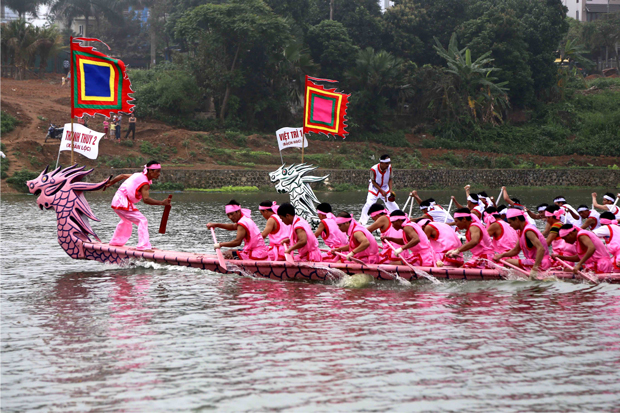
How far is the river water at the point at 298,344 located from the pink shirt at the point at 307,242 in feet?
2.36

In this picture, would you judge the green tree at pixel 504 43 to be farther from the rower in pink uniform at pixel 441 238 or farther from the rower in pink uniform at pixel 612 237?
the rower in pink uniform at pixel 441 238

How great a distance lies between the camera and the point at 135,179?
13.8 m

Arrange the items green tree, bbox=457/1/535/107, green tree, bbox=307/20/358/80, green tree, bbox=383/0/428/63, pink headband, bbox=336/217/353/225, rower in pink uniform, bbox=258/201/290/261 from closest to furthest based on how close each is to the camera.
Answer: pink headband, bbox=336/217/353/225 < rower in pink uniform, bbox=258/201/290/261 < green tree, bbox=307/20/358/80 < green tree, bbox=457/1/535/107 < green tree, bbox=383/0/428/63

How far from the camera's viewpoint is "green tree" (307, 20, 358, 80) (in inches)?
1929

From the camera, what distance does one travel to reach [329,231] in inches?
513

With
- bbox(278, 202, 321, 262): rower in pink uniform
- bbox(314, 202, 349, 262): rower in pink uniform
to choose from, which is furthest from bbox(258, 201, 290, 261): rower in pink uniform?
bbox(314, 202, 349, 262): rower in pink uniform

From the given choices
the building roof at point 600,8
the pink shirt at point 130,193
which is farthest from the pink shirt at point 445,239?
the building roof at point 600,8

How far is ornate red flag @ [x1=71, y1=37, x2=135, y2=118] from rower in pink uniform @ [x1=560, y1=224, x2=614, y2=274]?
32.3ft

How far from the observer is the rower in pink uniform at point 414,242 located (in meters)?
12.4

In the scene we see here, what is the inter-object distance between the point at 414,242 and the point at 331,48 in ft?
125

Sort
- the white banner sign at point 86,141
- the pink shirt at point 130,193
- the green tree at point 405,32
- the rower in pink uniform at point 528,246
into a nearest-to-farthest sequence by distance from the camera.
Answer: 1. the rower in pink uniform at point 528,246
2. the pink shirt at point 130,193
3. the white banner sign at point 86,141
4. the green tree at point 405,32

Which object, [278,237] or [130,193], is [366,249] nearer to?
[278,237]

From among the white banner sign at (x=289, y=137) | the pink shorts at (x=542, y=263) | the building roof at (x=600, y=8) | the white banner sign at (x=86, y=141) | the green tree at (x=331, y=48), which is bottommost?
the pink shorts at (x=542, y=263)

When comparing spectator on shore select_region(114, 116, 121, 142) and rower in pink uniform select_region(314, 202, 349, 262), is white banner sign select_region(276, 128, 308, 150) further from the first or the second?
spectator on shore select_region(114, 116, 121, 142)
